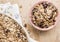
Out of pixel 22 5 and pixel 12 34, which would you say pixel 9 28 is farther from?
pixel 22 5

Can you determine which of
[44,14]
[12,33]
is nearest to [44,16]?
[44,14]

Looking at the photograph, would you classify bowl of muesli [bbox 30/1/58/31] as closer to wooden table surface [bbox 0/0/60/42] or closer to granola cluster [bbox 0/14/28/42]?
wooden table surface [bbox 0/0/60/42]

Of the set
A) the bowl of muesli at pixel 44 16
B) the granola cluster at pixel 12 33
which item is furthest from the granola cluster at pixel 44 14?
the granola cluster at pixel 12 33

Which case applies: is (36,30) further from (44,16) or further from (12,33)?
(12,33)

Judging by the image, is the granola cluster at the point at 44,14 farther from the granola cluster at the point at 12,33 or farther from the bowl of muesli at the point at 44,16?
the granola cluster at the point at 12,33

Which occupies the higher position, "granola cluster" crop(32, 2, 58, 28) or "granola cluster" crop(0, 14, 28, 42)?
"granola cluster" crop(32, 2, 58, 28)

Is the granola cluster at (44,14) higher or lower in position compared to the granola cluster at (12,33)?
higher

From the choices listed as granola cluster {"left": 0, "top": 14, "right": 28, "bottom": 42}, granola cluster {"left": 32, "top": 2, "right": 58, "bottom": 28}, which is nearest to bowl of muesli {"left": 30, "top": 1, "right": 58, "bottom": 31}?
granola cluster {"left": 32, "top": 2, "right": 58, "bottom": 28}
